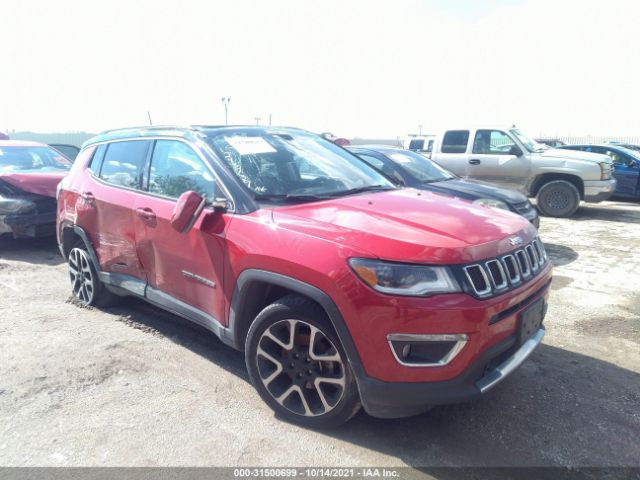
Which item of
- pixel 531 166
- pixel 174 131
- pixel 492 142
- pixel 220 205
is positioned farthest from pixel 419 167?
pixel 220 205

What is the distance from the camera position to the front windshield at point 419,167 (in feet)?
23.9

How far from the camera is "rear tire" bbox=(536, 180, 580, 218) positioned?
1004 centimetres

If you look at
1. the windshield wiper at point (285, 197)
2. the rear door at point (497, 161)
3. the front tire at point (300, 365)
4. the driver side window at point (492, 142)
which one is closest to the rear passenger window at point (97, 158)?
the windshield wiper at point (285, 197)

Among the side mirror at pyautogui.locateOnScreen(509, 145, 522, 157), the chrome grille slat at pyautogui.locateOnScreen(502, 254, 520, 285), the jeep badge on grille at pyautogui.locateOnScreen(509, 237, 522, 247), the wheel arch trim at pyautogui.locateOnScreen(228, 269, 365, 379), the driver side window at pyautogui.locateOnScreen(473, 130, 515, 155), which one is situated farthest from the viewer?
the driver side window at pyautogui.locateOnScreen(473, 130, 515, 155)

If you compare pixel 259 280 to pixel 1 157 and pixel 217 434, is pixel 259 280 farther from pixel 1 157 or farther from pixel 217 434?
pixel 1 157

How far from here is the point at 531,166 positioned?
33.2ft

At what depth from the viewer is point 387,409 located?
99.1 inches

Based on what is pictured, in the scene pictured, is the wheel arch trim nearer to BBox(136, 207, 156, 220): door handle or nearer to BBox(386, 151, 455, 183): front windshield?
BBox(136, 207, 156, 220): door handle

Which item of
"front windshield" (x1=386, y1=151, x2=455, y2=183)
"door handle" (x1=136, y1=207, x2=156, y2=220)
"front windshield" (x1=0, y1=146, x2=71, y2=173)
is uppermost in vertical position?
"front windshield" (x1=386, y1=151, x2=455, y2=183)

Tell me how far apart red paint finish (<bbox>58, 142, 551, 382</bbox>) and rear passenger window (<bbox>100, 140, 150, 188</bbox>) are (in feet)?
0.67

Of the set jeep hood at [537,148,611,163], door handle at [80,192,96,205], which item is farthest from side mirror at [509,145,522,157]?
door handle at [80,192,96,205]

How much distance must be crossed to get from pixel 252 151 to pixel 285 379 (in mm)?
1627

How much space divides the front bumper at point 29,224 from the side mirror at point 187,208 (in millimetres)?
4977

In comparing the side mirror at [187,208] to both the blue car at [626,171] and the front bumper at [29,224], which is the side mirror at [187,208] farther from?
the blue car at [626,171]
